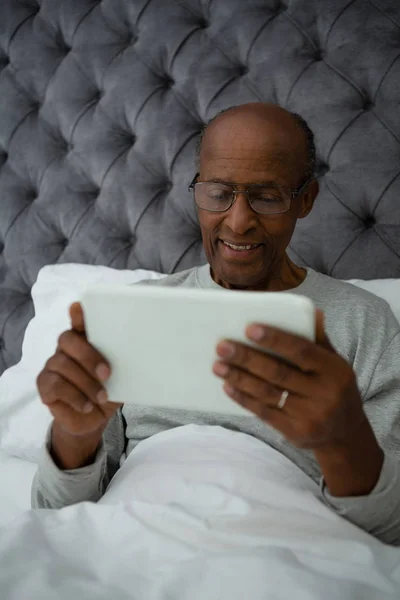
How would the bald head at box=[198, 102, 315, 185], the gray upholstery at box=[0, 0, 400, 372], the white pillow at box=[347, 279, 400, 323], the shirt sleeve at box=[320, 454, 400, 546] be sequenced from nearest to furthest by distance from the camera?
the shirt sleeve at box=[320, 454, 400, 546], the bald head at box=[198, 102, 315, 185], the white pillow at box=[347, 279, 400, 323], the gray upholstery at box=[0, 0, 400, 372]

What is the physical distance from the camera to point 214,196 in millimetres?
936

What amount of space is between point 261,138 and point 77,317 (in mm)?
447

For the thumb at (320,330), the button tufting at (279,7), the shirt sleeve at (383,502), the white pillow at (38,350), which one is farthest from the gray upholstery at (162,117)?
the thumb at (320,330)

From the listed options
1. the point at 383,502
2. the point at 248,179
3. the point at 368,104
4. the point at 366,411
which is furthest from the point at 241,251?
the point at 368,104

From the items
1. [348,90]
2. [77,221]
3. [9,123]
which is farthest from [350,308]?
[9,123]

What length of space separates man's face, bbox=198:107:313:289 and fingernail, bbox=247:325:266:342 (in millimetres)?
384

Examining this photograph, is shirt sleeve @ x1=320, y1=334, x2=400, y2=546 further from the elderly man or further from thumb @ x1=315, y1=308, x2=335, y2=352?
thumb @ x1=315, y1=308, x2=335, y2=352

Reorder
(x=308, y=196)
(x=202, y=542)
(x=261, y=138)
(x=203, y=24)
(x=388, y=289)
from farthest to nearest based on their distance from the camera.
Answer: (x=203, y=24) < (x=388, y=289) < (x=308, y=196) < (x=261, y=138) < (x=202, y=542)

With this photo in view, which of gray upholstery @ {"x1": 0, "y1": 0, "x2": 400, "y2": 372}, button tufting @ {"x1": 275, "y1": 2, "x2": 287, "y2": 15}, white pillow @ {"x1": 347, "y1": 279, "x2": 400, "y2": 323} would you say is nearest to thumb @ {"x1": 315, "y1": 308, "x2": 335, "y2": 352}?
white pillow @ {"x1": 347, "y1": 279, "x2": 400, "y2": 323}

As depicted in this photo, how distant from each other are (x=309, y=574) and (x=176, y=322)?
284 mm

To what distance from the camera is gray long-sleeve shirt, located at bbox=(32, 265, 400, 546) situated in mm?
729

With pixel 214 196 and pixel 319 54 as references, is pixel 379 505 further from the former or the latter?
pixel 319 54

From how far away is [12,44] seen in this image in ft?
5.11

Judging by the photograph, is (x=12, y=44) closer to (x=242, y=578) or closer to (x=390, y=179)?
(x=390, y=179)
